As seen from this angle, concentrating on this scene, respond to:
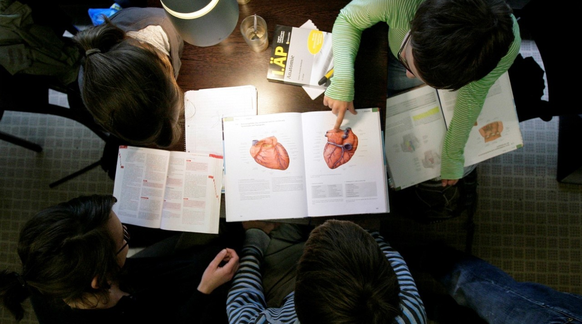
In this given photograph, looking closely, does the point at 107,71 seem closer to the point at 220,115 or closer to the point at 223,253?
the point at 220,115

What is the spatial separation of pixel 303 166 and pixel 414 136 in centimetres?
44

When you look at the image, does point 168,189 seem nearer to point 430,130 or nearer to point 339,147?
point 339,147

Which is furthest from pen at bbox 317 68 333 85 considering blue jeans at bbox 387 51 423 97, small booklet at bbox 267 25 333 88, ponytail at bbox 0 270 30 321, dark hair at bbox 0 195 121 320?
ponytail at bbox 0 270 30 321

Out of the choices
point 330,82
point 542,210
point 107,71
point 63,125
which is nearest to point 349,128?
point 330,82

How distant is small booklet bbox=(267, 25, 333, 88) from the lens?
3.79 ft

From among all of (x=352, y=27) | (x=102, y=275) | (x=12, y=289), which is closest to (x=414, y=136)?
(x=352, y=27)

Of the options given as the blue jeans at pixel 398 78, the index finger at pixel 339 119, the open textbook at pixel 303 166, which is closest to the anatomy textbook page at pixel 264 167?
the open textbook at pixel 303 166

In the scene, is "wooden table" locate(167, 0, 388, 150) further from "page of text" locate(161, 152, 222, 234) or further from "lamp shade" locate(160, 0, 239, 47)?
"lamp shade" locate(160, 0, 239, 47)

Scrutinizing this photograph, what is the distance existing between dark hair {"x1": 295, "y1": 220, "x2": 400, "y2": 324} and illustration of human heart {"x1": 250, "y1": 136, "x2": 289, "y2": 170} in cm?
27

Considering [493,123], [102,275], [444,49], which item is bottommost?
[102,275]

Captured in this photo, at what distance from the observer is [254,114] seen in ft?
3.82

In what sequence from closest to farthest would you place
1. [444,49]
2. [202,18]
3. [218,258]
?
[202,18] → [444,49] → [218,258]

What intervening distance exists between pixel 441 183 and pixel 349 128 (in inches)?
18.8

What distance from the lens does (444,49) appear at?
896 millimetres
